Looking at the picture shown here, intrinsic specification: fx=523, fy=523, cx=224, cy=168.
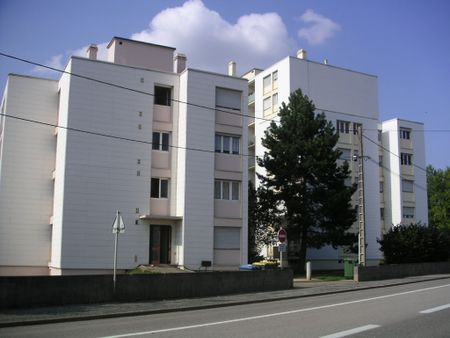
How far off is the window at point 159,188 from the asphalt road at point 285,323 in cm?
1478

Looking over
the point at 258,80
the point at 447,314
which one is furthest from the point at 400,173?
the point at 447,314

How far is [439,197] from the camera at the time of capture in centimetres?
7925

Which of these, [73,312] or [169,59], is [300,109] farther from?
[73,312]

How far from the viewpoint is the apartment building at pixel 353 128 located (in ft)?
162

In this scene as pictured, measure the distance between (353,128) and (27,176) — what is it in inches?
1181

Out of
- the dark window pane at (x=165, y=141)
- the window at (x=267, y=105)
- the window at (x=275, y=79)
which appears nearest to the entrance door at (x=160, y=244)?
the dark window pane at (x=165, y=141)

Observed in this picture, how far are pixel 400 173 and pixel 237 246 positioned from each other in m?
30.2

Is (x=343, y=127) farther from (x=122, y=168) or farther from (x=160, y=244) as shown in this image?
(x=122, y=168)

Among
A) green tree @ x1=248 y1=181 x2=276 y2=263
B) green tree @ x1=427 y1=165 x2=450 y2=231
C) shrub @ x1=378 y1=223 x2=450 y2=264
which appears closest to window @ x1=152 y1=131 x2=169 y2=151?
green tree @ x1=248 y1=181 x2=276 y2=263

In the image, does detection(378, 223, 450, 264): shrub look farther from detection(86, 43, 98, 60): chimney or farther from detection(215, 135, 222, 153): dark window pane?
detection(86, 43, 98, 60): chimney

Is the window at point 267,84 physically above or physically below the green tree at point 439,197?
above

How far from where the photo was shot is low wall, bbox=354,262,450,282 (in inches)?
1096

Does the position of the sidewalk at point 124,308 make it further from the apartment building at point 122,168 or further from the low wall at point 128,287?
the apartment building at point 122,168

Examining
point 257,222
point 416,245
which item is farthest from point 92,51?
point 416,245
